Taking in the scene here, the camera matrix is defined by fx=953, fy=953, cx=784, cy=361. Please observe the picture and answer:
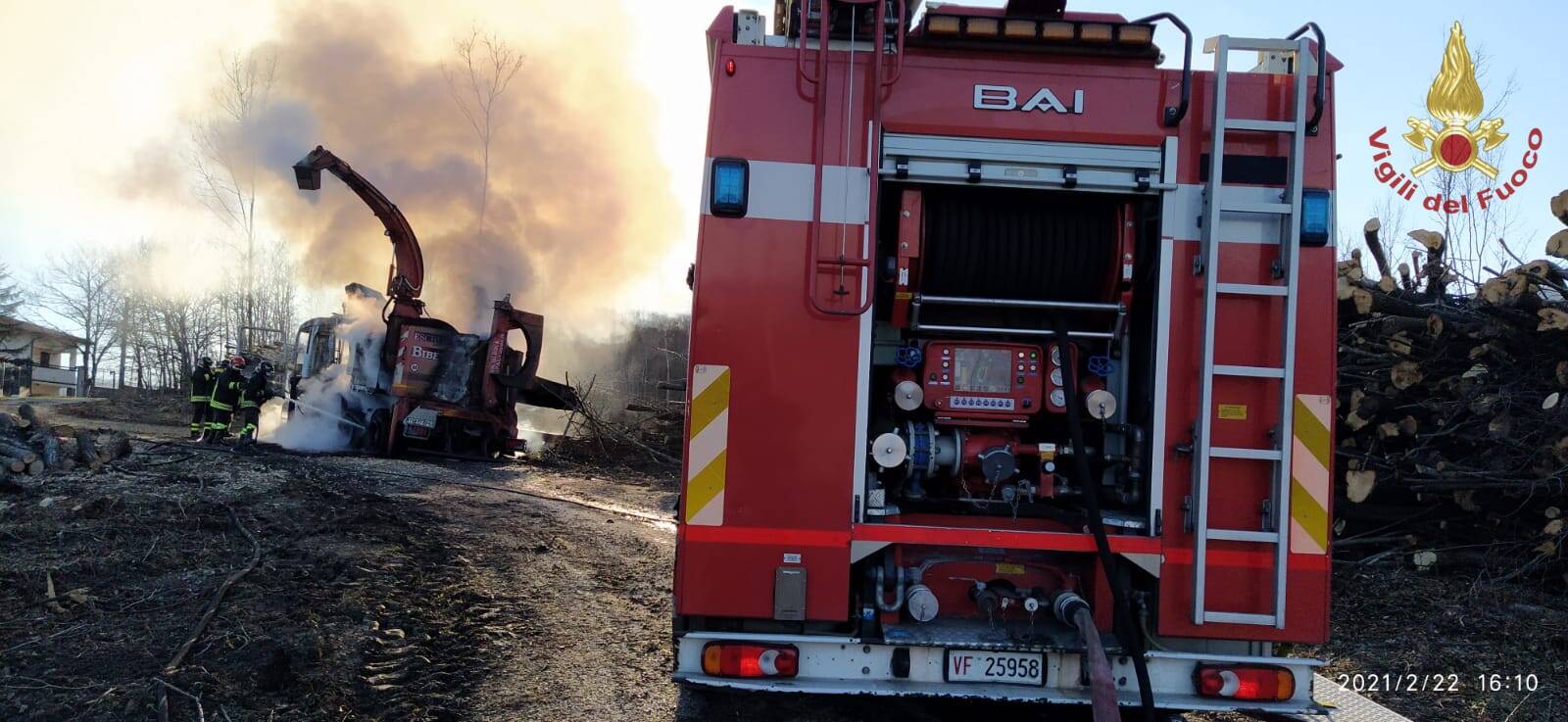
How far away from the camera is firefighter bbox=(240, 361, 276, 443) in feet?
45.0

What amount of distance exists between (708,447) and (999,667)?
1.31 meters

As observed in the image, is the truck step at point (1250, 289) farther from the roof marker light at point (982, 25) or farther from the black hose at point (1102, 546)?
the roof marker light at point (982, 25)

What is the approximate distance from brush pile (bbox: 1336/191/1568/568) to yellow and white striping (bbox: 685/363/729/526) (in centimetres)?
491

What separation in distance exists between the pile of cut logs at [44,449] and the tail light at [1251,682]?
9191 mm

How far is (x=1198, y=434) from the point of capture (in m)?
3.47

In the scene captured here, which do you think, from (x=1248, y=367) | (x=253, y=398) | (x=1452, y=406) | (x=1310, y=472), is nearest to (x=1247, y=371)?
(x=1248, y=367)

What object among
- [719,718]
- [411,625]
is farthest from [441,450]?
[719,718]

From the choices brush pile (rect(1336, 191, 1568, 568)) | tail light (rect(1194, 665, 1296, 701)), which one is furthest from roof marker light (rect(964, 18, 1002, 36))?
brush pile (rect(1336, 191, 1568, 568))

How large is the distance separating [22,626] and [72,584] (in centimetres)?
79

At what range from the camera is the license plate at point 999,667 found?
3402 millimetres

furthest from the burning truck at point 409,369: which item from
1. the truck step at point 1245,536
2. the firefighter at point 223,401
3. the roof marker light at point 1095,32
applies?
the truck step at point 1245,536

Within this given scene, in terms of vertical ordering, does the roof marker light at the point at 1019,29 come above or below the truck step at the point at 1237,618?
above

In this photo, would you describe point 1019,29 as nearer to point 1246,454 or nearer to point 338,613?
point 1246,454

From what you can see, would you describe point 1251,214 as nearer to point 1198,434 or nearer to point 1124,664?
point 1198,434
